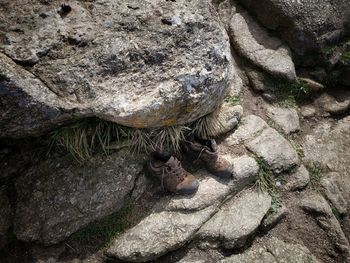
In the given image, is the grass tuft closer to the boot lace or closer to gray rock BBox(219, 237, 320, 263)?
the boot lace

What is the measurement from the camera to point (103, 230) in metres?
4.46

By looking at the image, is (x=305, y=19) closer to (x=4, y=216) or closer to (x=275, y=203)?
(x=275, y=203)

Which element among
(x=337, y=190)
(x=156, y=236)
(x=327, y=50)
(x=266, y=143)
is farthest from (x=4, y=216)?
(x=327, y=50)

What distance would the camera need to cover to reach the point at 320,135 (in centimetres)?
607

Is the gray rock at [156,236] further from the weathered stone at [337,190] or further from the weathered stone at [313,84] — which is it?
the weathered stone at [313,84]

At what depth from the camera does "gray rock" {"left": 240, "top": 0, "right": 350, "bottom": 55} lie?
6.29 meters

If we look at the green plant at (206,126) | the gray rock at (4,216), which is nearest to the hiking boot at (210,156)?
the green plant at (206,126)

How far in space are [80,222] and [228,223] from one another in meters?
2.00

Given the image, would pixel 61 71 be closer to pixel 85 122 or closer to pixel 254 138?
pixel 85 122

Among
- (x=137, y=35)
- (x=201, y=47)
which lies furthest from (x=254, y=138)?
(x=137, y=35)

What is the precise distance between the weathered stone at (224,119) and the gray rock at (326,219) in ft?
5.35

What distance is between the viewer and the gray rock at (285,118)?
5.89m

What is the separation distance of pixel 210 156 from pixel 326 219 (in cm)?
204

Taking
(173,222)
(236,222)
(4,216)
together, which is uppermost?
(236,222)
